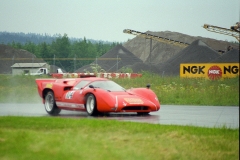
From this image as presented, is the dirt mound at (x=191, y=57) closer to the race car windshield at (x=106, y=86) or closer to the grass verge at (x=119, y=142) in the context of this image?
the race car windshield at (x=106, y=86)

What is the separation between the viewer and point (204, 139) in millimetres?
7953

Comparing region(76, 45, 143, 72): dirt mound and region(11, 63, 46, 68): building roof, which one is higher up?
region(76, 45, 143, 72): dirt mound

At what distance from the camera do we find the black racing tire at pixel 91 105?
1373cm

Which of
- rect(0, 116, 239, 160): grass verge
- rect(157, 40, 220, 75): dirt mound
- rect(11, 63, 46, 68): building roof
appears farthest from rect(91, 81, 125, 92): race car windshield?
rect(157, 40, 220, 75): dirt mound

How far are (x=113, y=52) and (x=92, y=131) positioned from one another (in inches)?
1552

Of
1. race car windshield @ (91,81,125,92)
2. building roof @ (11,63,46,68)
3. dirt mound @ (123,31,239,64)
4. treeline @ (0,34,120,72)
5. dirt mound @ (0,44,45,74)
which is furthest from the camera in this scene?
dirt mound @ (123,31,239,64)

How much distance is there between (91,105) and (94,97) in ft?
0.84

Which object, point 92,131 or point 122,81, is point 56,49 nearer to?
point 122,81

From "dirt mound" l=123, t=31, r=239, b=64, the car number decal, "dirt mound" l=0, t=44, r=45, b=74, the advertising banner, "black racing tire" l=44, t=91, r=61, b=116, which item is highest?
"dirt mound" l=123, t=31, r=239, b=64

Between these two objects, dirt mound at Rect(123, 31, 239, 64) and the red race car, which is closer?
the red race car


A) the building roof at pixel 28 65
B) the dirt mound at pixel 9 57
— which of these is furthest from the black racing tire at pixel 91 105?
the building roof at pixel 28 65

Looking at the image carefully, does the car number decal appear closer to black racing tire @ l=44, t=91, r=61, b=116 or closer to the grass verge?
black racing tire @ l=44, t=91, r=61, b=116

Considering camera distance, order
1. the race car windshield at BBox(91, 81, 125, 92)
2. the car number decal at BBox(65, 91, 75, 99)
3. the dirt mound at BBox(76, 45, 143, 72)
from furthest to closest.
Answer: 1. the dirt mound at BBox(76, 45, 143, 72)
2. the car number decal at BBox(65, 91, 75, 99)
3. the race car windshield at BBox(91, 81, 125, 92)

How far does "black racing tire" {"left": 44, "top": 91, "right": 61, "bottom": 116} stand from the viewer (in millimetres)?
15180
